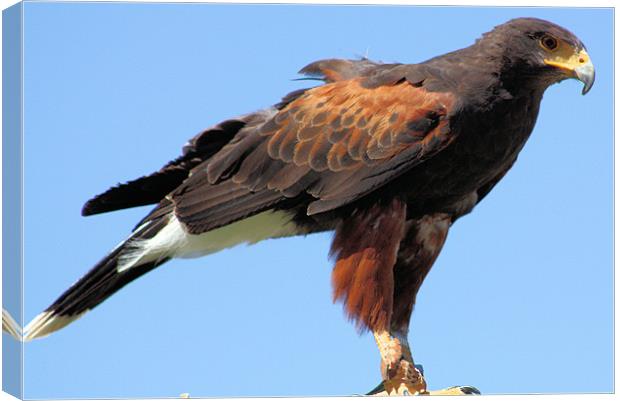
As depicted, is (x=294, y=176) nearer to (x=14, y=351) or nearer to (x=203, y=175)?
(x=203, y=175)

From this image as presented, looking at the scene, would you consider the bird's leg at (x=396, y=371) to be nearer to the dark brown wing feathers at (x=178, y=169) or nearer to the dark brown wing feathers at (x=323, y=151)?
the dark brown wing feathers at (x=323, y=151)

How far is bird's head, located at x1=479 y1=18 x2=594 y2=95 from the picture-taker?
7078 mm

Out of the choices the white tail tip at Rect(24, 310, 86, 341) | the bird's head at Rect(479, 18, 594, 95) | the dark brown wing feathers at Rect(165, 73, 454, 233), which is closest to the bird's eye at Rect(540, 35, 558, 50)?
the bird's head at Rect(479, 18, 594, 95)

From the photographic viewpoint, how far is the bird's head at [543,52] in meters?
7.08

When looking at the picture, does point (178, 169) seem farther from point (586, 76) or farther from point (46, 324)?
point (586, 76)

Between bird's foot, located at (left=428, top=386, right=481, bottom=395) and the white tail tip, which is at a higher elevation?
the white tail tip

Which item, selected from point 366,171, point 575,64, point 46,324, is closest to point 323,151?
point 366,171

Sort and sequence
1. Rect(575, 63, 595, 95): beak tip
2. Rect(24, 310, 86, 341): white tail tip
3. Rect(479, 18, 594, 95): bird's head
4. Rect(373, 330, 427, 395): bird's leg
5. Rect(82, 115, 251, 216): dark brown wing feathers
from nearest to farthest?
Rect(575, 63, 595, 95): beak tip, Rect(479, 18, 594, 95): bird's head, Rect(373, 330, 427, 395): bird's leg, Rect(24, 310, 86, 341): white tail tip, Rect(82, 115, 251, 216): dark brown wing feathers

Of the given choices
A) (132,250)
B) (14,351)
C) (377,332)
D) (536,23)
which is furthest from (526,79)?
(14,351)

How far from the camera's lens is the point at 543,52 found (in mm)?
7160

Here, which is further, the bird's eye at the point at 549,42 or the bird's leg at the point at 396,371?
the bird's leg at the point at 396,371

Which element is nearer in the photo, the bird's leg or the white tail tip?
the bird's leg

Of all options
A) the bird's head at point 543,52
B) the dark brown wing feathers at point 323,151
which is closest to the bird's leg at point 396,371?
the dark brown wing feathers at point 323,151

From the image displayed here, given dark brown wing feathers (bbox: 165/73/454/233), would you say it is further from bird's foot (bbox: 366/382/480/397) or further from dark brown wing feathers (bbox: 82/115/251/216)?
bird's foot (bbox: 366/382/480/397)
